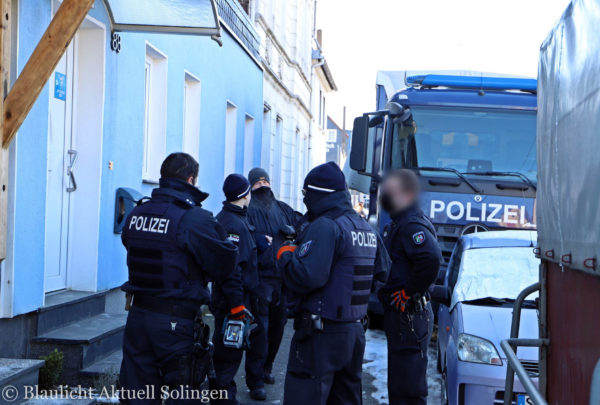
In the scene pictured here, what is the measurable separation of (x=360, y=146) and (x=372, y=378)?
9.50 ft

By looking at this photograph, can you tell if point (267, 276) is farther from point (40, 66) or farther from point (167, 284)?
point (40, 66)

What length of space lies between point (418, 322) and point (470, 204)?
135 inches

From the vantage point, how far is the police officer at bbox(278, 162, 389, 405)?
4262mm

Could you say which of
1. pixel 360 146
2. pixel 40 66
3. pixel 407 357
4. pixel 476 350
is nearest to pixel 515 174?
pixel 360 146

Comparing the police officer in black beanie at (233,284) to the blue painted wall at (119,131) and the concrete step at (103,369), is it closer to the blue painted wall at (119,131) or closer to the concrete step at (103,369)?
the concrete step at (103,369)

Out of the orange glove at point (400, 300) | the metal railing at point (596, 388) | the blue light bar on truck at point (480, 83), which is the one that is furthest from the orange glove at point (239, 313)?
the blue light bar on truck at point (480, 83)

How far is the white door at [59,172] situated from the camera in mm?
6457

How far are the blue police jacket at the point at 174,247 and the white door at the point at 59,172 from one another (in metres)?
2.29

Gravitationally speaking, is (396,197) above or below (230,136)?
below

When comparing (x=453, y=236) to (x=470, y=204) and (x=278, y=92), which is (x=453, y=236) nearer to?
(x=470, y=204)

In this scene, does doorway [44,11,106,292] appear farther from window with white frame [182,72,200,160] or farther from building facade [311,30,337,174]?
building facade [311,30,337,174]

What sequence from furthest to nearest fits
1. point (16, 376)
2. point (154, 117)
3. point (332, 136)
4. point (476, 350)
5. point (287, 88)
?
point (332, 136) < point (287, 88) < point (154, 117) < point (476, 350) < point (16, 376)

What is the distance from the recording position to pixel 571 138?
2881mm

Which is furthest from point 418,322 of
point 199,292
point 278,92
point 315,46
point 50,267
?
point 315,46
